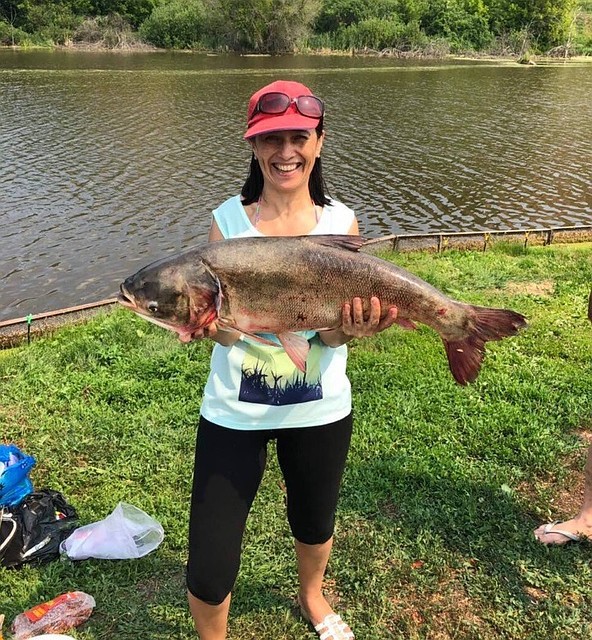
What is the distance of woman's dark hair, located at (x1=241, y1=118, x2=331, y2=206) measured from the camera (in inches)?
112

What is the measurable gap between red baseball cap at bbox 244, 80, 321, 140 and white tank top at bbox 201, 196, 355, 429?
0.39m

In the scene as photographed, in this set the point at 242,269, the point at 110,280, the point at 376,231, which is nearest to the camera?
the point at 242,269

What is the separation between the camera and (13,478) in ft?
13.3

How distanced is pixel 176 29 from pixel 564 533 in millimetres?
85629

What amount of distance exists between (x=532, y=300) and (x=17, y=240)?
1309 centimetres

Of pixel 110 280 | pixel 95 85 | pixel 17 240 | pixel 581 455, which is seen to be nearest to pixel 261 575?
pixel 581 455

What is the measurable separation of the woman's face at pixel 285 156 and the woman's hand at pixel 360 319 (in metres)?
0.63

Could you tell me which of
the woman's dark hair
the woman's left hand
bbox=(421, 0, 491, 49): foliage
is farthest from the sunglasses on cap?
bbox=(421, 0, 491, 49): foliage

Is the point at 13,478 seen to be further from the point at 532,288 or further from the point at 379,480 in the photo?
the point at 532,288

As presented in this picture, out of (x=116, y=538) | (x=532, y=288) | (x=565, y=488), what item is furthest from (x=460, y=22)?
(x=116, y=538)

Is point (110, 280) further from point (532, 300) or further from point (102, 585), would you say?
point (102, 585)

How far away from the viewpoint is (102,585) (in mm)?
3662

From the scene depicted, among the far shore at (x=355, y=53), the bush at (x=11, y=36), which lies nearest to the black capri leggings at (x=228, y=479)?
the far shore at (x=355, y=53)

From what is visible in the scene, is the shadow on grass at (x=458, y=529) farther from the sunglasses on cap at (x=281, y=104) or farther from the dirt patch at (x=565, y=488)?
the sunglasses on cap at (x=281, y=104)
